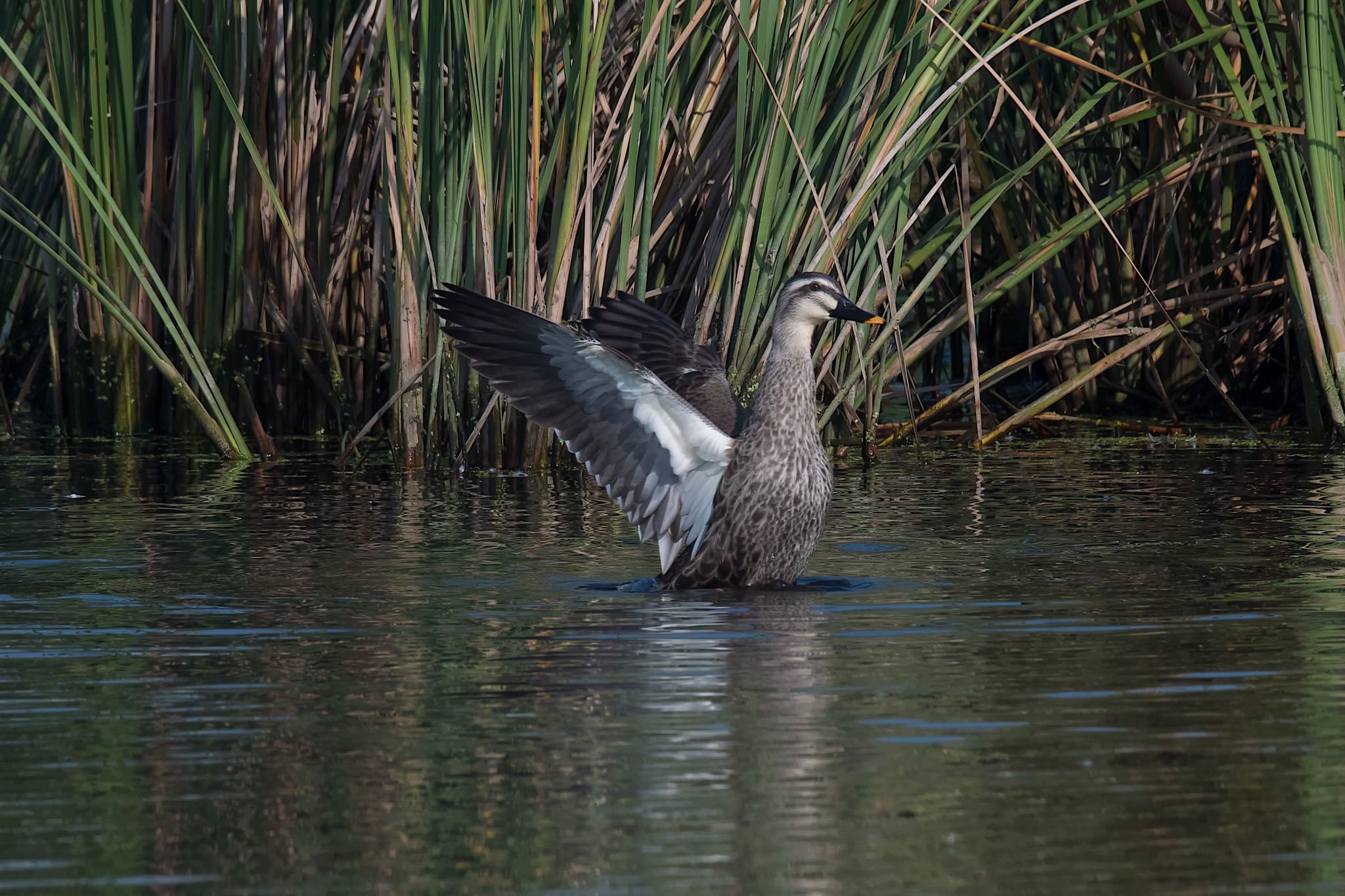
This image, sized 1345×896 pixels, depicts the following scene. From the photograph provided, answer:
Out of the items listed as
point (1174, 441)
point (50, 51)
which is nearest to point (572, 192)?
point (50, 51)

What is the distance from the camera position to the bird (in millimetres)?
6383

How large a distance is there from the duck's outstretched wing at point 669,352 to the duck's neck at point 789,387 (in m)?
0.22

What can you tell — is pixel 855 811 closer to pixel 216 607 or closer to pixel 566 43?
pixel 216 607

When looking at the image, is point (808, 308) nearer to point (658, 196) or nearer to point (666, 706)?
point (658, 196)

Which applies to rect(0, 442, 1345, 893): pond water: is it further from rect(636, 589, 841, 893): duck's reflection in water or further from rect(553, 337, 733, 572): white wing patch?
rect(553, 337, 733, 572): white wing patch

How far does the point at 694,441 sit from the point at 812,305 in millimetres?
583

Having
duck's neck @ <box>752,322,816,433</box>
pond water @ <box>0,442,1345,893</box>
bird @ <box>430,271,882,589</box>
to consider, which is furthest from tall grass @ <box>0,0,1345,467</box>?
bird @ <box>430,271,882,589</box>

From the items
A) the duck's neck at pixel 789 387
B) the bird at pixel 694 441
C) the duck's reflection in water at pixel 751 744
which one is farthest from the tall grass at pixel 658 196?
the duck's reflection in water at pixel 751 744

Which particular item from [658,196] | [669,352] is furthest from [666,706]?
[658,196]

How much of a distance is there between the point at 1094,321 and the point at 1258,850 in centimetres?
684

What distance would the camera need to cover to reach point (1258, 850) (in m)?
3.18

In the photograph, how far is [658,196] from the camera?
8.84 meters

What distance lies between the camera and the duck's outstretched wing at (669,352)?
6770mm

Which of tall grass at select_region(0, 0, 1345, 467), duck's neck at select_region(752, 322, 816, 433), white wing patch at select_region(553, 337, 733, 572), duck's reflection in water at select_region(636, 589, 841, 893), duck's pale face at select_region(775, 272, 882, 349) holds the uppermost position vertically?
tall grass at select_region(0, 0, 1345, 467)
